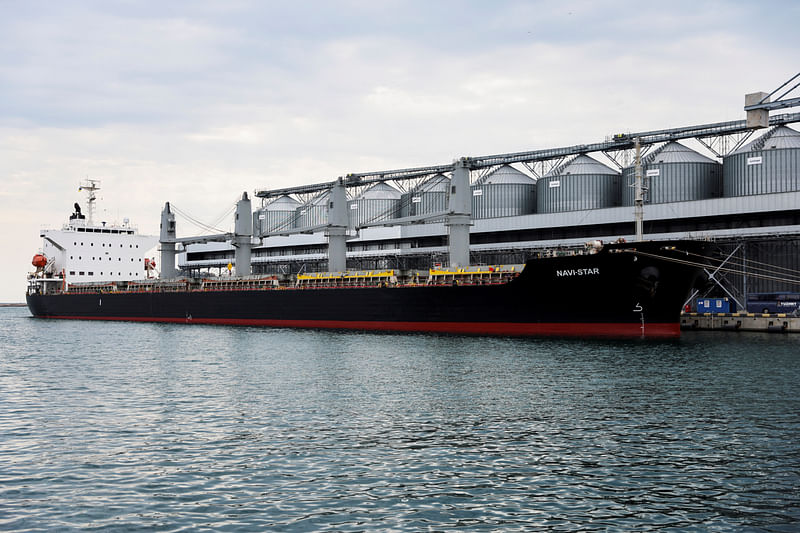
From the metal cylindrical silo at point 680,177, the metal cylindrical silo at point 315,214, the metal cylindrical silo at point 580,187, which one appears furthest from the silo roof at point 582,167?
the metal cylindrical silo at point 315,214

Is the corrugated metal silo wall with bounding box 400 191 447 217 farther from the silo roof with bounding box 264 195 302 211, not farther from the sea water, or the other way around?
the sea water

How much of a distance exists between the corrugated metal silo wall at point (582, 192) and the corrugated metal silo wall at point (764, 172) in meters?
10.4

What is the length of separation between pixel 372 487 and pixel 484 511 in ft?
6.88

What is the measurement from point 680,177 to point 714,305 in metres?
14.8

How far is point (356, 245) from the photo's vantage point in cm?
8006

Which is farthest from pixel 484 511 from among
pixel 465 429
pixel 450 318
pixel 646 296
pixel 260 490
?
pixel 450 318

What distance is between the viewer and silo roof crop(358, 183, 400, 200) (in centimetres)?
8025

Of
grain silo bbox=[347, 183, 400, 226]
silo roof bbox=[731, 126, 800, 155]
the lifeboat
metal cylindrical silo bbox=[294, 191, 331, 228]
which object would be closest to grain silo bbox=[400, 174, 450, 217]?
grain silo bbox=[347, 183, 400, 226]

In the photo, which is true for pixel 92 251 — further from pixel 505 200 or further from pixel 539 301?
pixel 539 301

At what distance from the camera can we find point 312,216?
3295 inches

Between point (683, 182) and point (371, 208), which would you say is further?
point (371, 208)

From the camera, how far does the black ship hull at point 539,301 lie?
36406 millimetres

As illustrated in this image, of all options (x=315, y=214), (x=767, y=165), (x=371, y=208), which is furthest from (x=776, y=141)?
(x=315, y=214)

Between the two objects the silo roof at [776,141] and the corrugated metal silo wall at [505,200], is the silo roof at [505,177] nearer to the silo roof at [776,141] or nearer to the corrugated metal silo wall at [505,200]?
the corrugated metal silo wall at [505,200]
